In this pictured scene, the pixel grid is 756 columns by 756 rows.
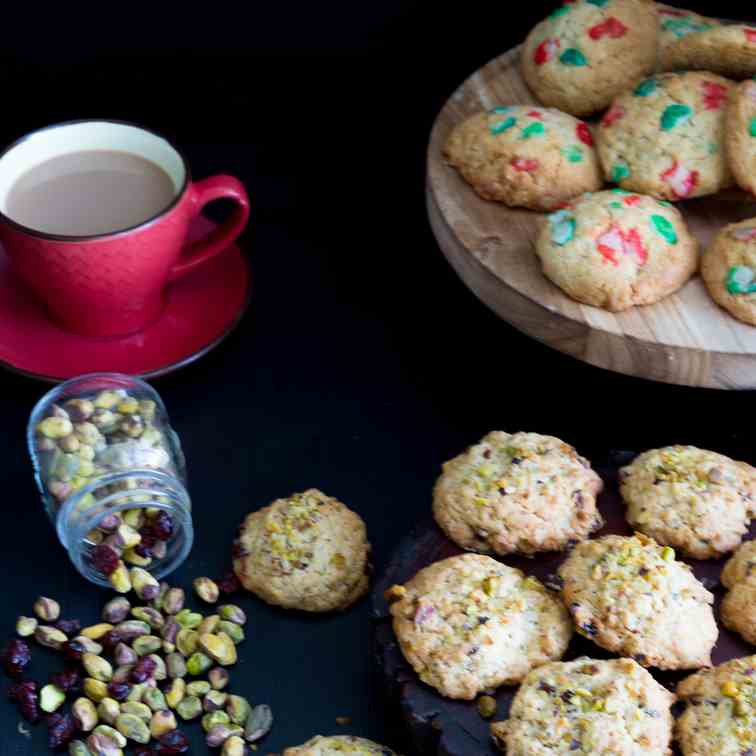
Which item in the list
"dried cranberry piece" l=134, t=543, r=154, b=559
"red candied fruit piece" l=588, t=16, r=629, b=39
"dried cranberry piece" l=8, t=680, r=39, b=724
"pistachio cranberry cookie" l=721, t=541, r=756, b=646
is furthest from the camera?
"red candied fruit piece" l=588, t=16, r=629, b=39

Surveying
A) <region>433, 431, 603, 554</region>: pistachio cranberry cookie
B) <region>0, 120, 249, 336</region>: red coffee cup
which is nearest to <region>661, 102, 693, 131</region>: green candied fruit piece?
<region>433, 431, 603, 554</region>: pistachio cranberry cookie

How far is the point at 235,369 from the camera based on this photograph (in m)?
1.73

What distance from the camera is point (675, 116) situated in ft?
5.11

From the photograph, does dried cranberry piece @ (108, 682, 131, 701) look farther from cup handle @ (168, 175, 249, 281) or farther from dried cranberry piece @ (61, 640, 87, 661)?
cup handle @ (168, 175, 249, 281)

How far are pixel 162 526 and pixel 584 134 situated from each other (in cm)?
72

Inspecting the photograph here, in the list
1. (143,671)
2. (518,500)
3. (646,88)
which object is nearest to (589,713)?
(518,500)

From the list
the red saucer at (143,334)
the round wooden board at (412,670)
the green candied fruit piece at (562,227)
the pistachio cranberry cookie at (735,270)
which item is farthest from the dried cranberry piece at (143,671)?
the pistachio cranberry cookie at (735,270)

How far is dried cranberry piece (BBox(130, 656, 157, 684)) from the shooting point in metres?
1.38

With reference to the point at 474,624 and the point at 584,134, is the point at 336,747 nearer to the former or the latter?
the point at 474,624

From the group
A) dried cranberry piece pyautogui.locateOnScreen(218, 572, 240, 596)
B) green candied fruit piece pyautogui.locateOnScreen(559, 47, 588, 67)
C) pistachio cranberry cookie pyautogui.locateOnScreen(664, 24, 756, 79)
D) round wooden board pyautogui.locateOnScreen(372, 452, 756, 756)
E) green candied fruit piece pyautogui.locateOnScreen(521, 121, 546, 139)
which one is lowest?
dried cranberry piece pyautogui.locateOnScreen(218, 572, 240, 596)

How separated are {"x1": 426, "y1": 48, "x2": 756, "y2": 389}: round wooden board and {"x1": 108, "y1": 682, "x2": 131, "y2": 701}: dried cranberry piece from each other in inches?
24.0

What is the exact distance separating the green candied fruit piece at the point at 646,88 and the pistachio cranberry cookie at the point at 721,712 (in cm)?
73

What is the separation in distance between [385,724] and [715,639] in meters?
0.36

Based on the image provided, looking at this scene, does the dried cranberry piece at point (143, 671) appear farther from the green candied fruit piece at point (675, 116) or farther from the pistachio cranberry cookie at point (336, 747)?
the green candied fruit piece at point (675, 116)
